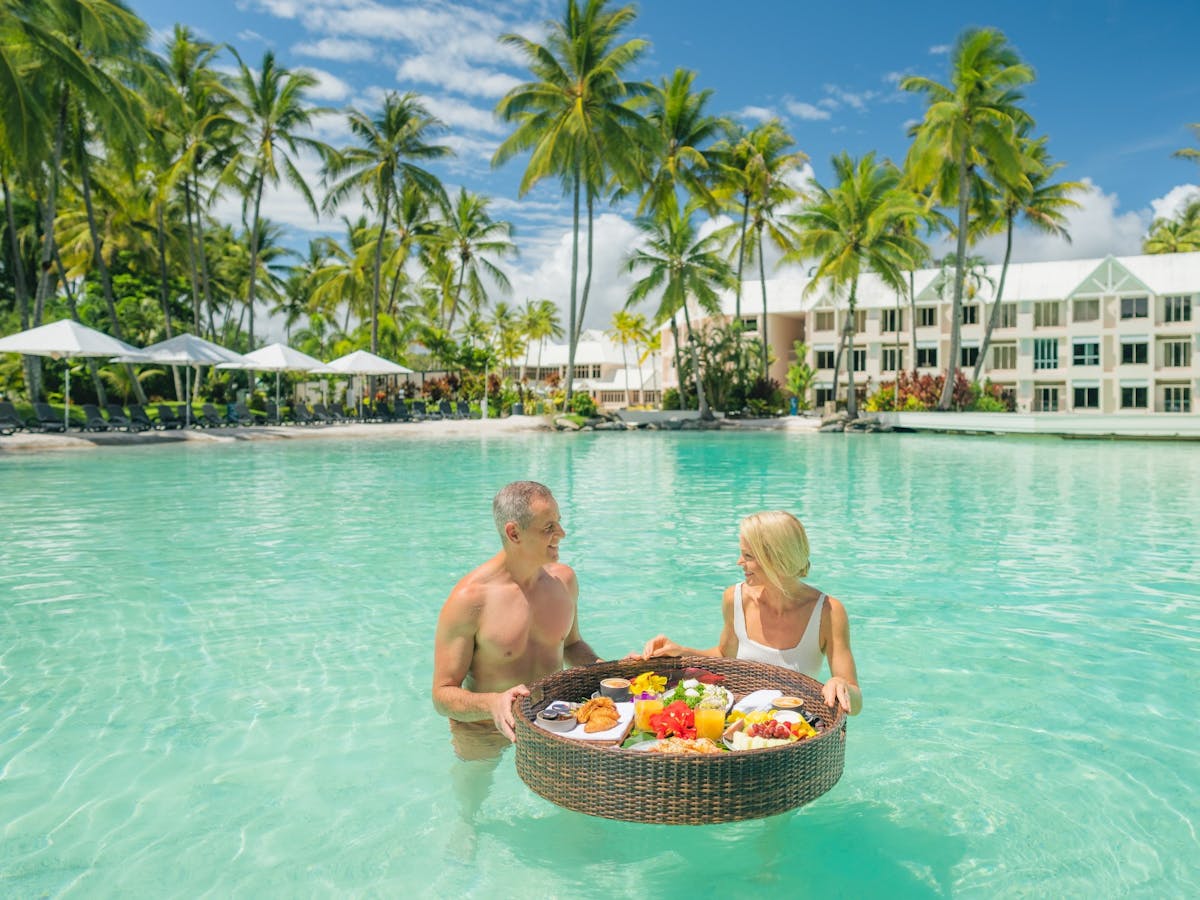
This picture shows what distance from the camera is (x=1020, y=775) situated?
13.2 feet

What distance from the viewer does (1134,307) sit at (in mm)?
47812

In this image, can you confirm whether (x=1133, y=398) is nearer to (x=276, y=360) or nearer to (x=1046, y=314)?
(x=1046, y=314)

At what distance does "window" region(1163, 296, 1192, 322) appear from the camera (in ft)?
153

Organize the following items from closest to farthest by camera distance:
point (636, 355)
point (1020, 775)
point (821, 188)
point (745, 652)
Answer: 1. point (745, 652)
2. point (1020, 775)
3. point (821, 188)
4. point (636, 355)

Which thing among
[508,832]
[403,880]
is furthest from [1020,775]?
[403,880]

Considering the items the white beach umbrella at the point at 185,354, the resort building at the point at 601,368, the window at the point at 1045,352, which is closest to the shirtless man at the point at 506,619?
the white beach umbrella at the point at 185,354

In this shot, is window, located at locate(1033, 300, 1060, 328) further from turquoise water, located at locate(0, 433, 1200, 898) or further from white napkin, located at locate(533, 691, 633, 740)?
white napkin, located at locate(533, 691, 633, 740)

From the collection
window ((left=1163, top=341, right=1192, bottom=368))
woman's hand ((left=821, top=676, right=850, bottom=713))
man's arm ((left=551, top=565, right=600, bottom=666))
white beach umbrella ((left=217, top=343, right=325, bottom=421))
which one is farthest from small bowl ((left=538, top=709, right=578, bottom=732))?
window ((left=1163, top=341, right=1192, bottom=368))

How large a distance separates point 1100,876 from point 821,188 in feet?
126

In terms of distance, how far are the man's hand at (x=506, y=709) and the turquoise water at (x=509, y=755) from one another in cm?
75

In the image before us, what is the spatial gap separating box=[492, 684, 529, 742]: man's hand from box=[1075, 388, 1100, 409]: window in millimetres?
53010

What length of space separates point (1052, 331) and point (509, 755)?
5250 centimetres

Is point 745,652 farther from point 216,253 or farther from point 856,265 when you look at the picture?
point 216,253

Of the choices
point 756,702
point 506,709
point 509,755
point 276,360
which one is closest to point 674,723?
point 756,702
